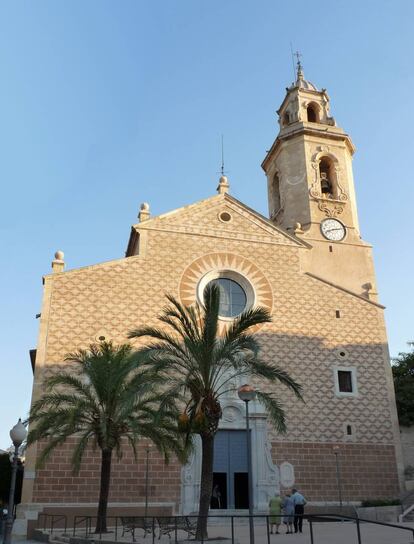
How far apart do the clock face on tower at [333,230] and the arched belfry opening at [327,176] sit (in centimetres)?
179

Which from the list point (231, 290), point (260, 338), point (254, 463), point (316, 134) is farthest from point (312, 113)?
point (254, 463)

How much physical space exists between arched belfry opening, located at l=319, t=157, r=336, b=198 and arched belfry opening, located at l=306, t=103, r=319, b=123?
11.3 ft

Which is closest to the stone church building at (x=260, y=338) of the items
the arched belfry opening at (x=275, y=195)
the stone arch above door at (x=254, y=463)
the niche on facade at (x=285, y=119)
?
the stone arch above door at (x=254, y=463)

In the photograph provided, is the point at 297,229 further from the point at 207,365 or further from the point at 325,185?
the point at 207,365

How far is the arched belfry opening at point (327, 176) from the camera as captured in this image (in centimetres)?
3109

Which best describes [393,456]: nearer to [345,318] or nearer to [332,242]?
[345,318]

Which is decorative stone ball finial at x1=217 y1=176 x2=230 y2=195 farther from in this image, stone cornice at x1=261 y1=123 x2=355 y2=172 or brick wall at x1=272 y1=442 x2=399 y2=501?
brick wall at x1=272 y1=442 x2=399 y2=501

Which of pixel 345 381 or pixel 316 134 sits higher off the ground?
pixel 316 134

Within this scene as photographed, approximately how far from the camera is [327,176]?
31.8 meters

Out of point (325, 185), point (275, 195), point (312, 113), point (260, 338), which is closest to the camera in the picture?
point (260, 338)

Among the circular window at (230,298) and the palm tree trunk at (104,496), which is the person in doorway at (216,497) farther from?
the circular window at (230,298)

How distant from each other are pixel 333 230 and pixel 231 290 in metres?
7.66

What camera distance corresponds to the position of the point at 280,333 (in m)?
24.5

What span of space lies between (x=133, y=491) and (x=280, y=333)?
8.96m
